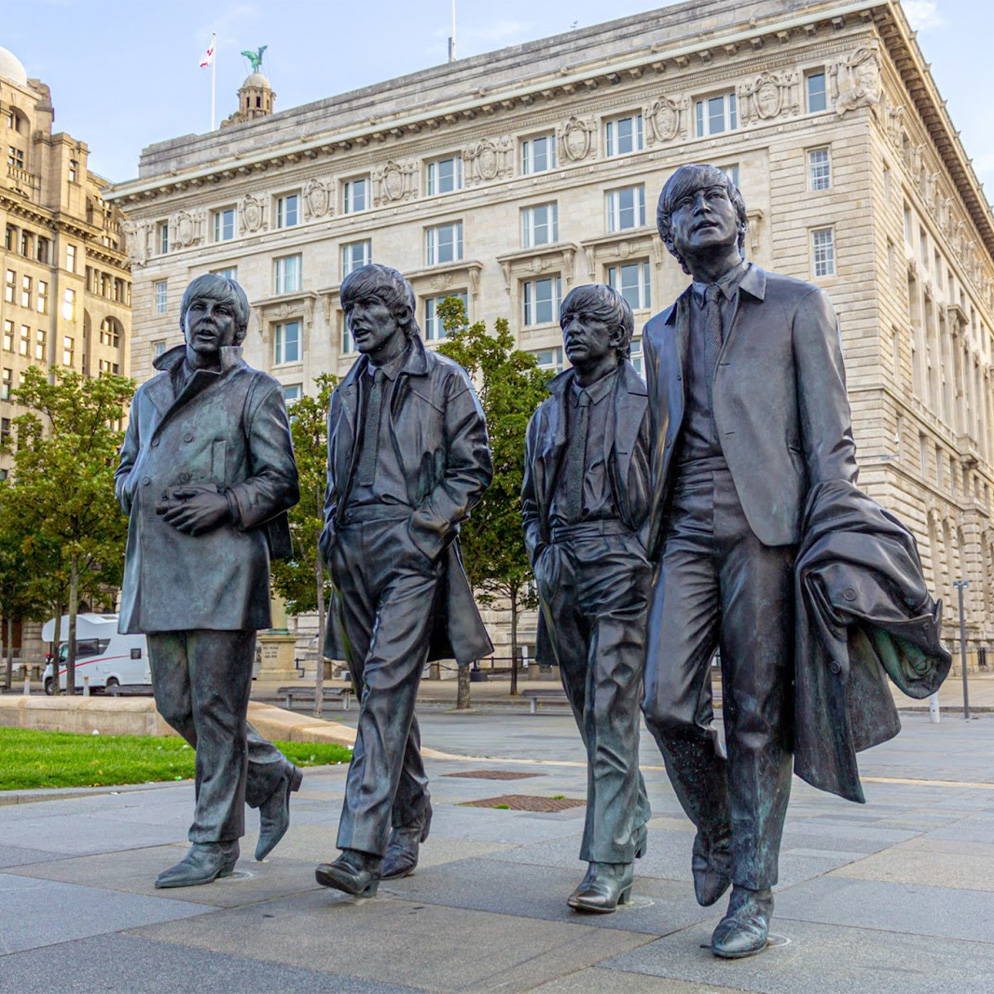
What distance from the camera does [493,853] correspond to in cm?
566

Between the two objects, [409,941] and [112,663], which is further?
[112,663]

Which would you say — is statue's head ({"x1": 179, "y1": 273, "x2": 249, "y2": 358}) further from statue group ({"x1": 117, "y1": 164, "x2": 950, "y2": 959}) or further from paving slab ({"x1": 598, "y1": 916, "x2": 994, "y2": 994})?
paving slab ({"x1": 598, "y1": 916, "x2": 994, "y2": 994})

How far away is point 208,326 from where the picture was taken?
5.20m

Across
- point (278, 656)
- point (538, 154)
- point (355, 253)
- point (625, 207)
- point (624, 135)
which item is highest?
point (538, 154)

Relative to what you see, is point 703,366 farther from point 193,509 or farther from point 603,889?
point 193,509

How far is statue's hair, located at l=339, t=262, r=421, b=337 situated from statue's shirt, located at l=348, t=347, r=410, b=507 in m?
0.19

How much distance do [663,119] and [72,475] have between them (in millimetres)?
25829

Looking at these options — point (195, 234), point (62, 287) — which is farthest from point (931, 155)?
point (62, 287)

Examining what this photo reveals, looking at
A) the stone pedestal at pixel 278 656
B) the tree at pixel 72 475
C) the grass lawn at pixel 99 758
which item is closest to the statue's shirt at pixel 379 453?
the grass lawn at pixel 99 758

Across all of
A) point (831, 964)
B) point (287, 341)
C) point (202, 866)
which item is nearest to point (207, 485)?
point (202, 866)

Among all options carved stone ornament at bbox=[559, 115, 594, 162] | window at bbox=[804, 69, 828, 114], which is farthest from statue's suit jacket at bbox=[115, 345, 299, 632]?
carved stone ornament at bbox=[559, 115, 594, 162]

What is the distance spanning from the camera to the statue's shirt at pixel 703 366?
3.97m

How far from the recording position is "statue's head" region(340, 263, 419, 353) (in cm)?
506

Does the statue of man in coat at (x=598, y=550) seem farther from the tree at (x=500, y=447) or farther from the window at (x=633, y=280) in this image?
the window at (x=633, y=280)
